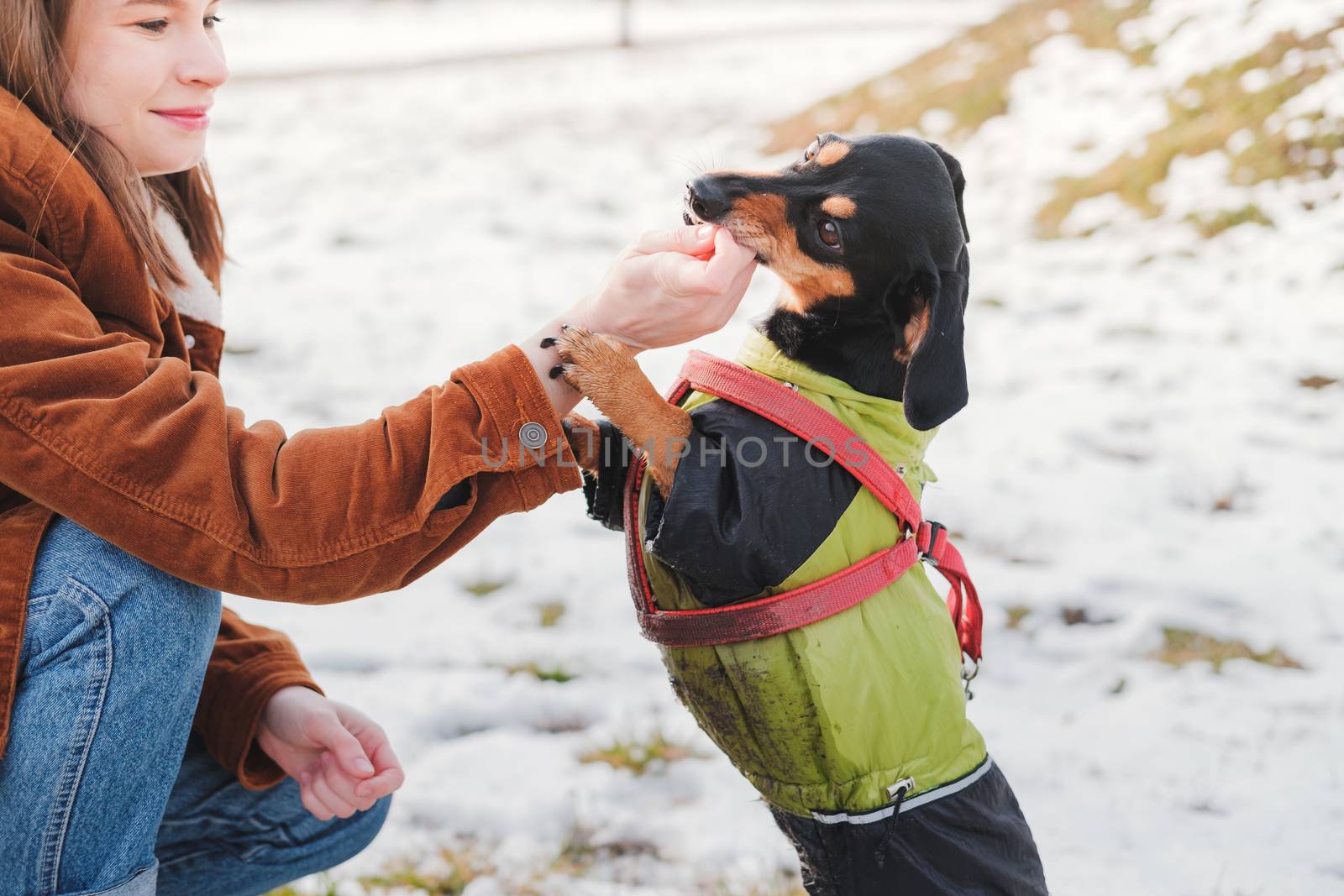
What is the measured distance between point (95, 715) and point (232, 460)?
408mm

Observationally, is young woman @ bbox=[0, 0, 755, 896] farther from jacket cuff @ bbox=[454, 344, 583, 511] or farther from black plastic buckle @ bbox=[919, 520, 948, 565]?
black plastic buckle @ bbox=[919, 520, 948, 565]

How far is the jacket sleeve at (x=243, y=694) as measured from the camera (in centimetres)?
197

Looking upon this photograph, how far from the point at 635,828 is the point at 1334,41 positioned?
6138mm

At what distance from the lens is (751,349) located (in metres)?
1.87

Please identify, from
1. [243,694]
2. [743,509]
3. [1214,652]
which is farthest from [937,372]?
[1214,652]

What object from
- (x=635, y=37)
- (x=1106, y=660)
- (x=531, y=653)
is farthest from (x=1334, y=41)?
(x=635, y=37)

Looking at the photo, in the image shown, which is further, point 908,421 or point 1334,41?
point 1334,41

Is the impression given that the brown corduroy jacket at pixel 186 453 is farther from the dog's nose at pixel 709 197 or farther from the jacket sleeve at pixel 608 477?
the dog's nose at pixel 709 197

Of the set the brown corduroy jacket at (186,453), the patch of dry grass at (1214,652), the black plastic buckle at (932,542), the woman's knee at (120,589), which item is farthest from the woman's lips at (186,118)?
the patch of dry grass at (1214,652)

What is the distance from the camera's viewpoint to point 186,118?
5.70 feet

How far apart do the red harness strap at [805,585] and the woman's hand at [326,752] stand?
0.55m

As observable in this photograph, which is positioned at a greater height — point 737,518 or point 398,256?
point 737,518

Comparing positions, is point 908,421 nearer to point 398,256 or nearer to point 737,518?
point 737,518

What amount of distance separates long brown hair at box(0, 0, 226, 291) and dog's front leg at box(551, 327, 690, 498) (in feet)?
2.07
